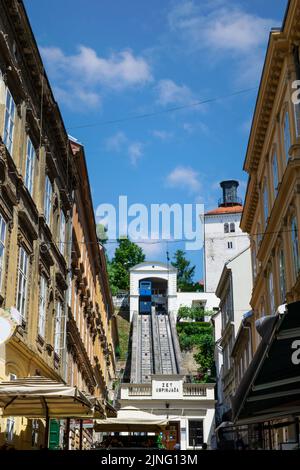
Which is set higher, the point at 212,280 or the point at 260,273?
the point at 212,280

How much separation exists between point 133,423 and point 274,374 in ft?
54.8

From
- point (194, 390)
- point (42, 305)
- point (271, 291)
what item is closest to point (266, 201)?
point (271, 291)

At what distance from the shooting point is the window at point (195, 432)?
42219 millimetres

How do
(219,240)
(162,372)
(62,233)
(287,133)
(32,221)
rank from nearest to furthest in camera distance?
1. (32,221)
2. (287,133)
3. (62,233)
4. (162,372)
5. (219,240)

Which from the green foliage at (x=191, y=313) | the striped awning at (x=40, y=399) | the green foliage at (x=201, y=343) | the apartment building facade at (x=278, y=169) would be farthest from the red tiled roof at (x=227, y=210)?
the striped awning at (x=40, y=399)

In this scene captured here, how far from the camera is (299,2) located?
19.2 metres

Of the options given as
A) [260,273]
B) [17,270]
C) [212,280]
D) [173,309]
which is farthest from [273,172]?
[212,280]

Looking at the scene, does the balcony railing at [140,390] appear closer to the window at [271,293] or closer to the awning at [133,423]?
the window at [271,293]

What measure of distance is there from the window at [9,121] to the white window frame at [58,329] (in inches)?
326

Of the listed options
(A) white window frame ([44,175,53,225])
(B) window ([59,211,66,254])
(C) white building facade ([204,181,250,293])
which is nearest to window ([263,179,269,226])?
(B) window ([59,211,66,254])

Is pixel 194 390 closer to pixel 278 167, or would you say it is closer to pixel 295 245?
pixel 278 167

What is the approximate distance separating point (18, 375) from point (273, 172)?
14.2m

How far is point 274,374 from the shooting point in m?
7.81

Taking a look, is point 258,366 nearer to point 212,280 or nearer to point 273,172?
point 273,172
